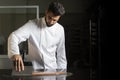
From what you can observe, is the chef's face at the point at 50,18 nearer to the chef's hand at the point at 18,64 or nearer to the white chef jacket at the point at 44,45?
the white chef jacket at the point at 44,45

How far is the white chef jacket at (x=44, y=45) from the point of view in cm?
148

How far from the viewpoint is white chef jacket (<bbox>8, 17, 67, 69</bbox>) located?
1.48 m

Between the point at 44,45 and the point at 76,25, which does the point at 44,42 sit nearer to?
the point at 44,45

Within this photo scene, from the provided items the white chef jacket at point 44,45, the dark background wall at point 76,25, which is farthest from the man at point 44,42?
the dark background wall at point 76,25

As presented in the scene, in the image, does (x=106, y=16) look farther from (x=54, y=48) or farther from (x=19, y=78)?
(x=19, y=78)

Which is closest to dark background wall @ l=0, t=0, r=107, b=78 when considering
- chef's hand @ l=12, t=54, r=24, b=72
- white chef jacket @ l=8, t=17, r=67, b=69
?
white chef jacket @ l=8, t=17, r=67, b=69

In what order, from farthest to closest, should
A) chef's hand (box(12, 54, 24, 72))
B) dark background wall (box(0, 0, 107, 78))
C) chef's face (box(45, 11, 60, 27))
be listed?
dark background wall (box(0, 0, 107, 78))
chef's face (box(45, 11, 60, 27))
chef's hand (box(12, 54, 24, 72))

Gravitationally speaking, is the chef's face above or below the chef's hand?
above

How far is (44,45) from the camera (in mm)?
1517

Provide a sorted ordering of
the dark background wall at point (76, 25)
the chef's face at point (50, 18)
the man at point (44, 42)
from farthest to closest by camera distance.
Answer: the dark background wall at point (76, 25) → the man at point (44, 42) → the chef's face at point (50, 18)

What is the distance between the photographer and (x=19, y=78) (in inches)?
38.3

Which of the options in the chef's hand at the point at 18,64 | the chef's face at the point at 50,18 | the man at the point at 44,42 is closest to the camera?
the chef's hand at the point at 18,64

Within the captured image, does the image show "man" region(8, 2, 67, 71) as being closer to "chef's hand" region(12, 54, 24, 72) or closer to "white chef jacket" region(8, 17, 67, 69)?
"white chef jacket" region(8, 17, 67, 69)

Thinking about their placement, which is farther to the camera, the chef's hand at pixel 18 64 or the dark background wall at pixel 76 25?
the dark background wall at pixel 76 25
